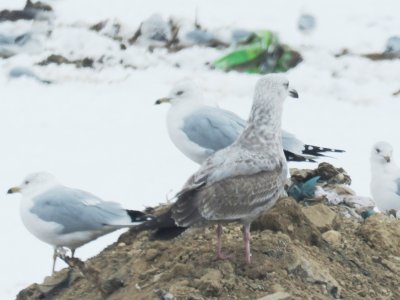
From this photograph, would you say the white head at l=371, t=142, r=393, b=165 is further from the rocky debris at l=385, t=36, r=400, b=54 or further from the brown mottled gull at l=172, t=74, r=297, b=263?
the rocky debris at l=385, t=36, r=400, b=54

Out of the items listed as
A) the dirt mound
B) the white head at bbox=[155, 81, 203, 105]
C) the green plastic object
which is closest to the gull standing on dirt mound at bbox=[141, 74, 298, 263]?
the dirt mound

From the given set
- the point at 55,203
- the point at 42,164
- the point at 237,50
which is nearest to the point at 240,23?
the point at 237,50

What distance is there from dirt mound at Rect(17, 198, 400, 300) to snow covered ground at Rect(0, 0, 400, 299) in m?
1.50

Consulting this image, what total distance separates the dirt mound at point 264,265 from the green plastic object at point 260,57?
5.96 metres

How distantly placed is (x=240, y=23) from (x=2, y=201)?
495 cm

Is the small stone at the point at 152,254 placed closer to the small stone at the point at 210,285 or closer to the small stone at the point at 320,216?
the small stone at the point at 210,285

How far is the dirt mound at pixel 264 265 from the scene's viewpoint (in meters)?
5.11

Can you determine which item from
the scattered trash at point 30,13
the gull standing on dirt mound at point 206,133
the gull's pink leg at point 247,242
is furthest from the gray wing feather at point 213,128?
the scattered trash at point 30,13

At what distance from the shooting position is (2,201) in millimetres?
8711

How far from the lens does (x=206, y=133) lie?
701 cm

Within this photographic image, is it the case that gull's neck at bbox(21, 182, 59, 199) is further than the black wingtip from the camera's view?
Yes

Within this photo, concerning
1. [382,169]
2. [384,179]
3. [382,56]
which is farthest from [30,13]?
[384,179]

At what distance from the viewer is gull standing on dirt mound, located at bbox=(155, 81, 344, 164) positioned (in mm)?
6961

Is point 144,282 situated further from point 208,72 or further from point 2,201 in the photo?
point 208,72
